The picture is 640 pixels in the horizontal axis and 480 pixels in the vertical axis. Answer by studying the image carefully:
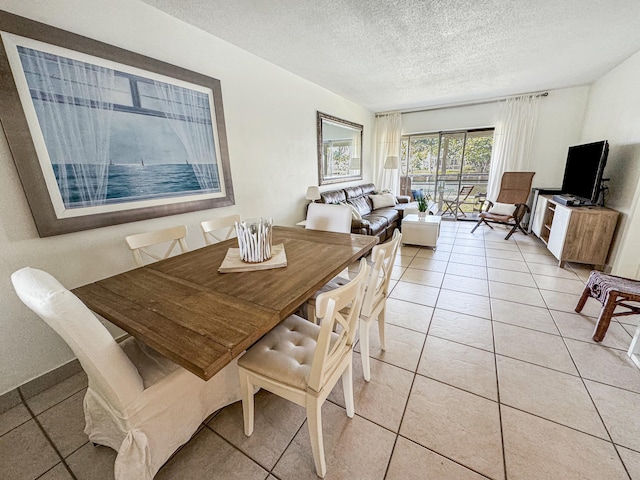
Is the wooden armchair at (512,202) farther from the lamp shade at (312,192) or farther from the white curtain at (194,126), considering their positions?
the white curtain at (194,126)

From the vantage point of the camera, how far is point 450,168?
5719 mm

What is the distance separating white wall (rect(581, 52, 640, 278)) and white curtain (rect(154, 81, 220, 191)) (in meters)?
4.30

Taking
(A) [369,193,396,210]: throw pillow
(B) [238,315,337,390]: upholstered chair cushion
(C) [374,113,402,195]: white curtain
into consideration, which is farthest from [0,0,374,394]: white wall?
(C) [374,113,402,195]: white curtain

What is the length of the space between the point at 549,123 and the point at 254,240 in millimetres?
5900

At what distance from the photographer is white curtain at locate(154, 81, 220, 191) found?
2.04 m

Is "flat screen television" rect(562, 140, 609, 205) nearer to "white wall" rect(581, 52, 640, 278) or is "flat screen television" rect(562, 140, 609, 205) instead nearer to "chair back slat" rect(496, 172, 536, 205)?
"white wall" rect(581, 52, 640, 278)

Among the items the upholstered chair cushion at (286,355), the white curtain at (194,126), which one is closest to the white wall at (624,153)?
the upholstered chair cushion at (286,355)

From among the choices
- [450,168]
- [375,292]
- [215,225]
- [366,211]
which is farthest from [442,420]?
[450,168]

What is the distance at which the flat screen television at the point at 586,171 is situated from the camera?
9.50ft

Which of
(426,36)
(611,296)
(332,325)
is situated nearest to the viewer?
(332,325)

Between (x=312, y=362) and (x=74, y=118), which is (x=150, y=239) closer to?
(x=74, y=118)

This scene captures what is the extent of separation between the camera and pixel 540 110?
459cm

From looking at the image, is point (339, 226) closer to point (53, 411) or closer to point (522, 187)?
point (53, 411)

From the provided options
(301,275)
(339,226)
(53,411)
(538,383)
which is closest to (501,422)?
(538,383)
